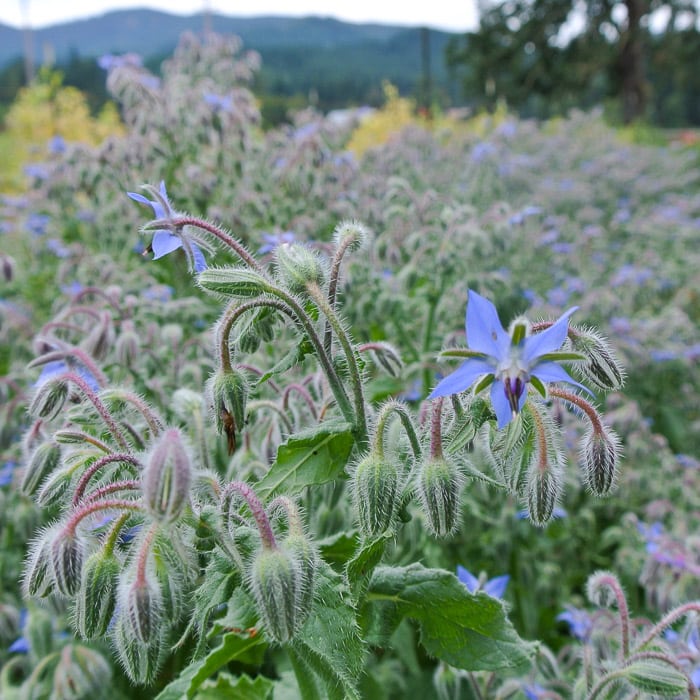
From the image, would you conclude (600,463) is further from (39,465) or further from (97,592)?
(39,465)

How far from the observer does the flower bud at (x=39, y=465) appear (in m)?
1.32

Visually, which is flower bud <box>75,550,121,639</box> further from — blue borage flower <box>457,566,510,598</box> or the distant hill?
the distant hill

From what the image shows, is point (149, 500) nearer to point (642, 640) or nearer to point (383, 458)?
point (383, 458)

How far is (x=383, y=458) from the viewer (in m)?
1.05

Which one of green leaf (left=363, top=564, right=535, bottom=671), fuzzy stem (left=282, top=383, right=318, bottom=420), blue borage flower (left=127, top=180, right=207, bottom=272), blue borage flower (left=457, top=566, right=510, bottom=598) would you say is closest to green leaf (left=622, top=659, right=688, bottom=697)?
green leaf (left=363, top=564, right=535, bottom=671)

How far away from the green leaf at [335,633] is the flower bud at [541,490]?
281mm

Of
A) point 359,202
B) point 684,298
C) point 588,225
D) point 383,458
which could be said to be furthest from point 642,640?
point 588,225

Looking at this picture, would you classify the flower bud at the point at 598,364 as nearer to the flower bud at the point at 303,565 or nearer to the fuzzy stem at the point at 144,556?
the flower bud at the point at 303,565

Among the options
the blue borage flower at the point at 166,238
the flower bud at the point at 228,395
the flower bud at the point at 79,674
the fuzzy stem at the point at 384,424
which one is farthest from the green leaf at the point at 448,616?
the flower bud at the point at 79,674

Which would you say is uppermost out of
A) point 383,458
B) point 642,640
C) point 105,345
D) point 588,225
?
point 383,458

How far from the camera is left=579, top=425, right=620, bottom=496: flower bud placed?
3.54ft

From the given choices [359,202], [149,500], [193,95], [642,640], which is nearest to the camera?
[149,500]

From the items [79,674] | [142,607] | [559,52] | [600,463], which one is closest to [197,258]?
[142,607]

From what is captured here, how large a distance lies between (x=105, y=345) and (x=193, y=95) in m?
1.93
